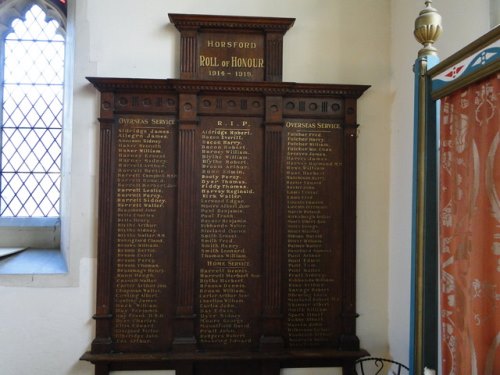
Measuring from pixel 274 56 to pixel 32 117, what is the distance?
6.59ft

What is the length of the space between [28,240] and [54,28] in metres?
1.73

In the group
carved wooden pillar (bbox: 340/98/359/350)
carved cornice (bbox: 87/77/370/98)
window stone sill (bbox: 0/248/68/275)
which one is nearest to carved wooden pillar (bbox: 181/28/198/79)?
carved cornice (bbox: 87/77/370/98)

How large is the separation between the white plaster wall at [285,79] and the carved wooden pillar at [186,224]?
39 cm

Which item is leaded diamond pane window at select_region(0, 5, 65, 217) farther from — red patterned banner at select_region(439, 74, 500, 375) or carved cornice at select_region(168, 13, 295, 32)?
red patterned banner at select_region(439, 74, 500, 375)

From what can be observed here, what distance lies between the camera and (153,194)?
273 cm

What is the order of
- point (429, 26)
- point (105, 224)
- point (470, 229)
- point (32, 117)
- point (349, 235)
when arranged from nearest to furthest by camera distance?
point (470, 229)
point (429, 26)
point (105, 224)
point (349, 235)
point (32, 117)

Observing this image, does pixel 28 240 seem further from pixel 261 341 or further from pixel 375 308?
pixel 375 308

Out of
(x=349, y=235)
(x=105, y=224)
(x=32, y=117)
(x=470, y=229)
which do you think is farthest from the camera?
(x=32, y=117)

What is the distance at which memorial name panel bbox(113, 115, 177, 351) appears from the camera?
2.71m

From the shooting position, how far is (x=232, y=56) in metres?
2.81

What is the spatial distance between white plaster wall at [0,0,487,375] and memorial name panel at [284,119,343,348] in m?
0.21

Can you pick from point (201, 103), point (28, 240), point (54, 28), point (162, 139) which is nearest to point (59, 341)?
point (28, 240)

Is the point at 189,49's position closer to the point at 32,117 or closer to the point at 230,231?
the point at 230,231

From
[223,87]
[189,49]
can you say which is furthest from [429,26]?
[189,49]
